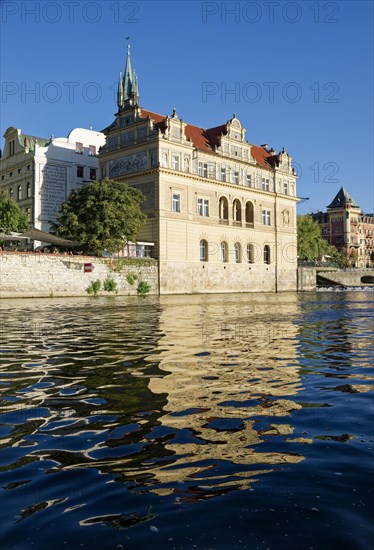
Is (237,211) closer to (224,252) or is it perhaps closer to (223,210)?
(223,210)

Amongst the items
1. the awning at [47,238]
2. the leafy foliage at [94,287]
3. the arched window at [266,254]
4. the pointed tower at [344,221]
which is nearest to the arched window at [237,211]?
the arched window at [266,254]

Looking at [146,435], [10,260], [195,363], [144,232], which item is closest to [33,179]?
[144,232]

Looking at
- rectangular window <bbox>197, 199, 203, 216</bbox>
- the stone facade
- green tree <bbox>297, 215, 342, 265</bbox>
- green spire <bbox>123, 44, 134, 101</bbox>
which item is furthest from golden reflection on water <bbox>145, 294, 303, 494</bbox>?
the stone facade

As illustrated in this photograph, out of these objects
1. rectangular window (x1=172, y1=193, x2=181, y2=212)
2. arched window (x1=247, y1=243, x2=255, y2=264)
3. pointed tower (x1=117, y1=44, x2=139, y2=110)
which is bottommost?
arched window (x1=247, y1=243, x2=255, y2=264)

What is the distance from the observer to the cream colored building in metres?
52.9

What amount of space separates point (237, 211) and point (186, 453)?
60615 millimetres

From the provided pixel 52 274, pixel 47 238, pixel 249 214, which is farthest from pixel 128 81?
pixel 52 274

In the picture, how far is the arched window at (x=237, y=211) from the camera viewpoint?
6294 cm

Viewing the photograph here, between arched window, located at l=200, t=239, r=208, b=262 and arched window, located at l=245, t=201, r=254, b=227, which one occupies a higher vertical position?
arched window, located at l=245, t=201, r=254, b=227

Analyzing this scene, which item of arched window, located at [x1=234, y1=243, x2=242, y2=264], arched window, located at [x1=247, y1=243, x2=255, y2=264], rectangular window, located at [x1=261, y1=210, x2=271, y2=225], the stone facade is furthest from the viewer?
the stone facade

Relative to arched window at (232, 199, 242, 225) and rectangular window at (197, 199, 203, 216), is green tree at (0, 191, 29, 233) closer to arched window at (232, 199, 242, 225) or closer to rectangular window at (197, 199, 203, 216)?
rectangular window at (197, 199, 203, 216)

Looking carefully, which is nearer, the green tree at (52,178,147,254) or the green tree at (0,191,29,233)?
the green tree at (52,178,147,254)

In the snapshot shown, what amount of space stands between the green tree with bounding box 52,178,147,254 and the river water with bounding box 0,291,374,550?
35346 mm

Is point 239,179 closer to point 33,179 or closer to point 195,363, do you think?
point 33,179
